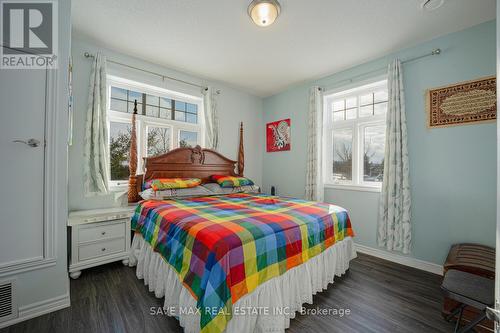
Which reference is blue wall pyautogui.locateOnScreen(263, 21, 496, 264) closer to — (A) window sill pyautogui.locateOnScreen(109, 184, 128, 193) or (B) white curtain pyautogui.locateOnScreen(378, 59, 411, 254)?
(B) white curtain pyautogui.locateOnScreen(378, 59, 411, 254)

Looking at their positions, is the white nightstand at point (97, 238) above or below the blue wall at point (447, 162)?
below

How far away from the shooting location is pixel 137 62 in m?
3.09

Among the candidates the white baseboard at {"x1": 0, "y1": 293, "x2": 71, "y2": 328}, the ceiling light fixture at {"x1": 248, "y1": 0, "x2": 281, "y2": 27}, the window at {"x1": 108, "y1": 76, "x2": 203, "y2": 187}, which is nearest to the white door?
the white baseboard at {"x1": 0, "y1": 293, "x2": 71, "y2": 328}

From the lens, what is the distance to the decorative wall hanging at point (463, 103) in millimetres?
2154

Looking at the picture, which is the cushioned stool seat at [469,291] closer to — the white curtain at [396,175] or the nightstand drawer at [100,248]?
the white curtain at [396,175]

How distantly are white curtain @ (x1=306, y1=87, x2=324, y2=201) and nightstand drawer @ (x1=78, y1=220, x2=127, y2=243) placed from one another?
9.06 ft

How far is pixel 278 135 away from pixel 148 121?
2434mm

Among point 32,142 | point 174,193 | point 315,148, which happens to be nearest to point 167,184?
point 174,193

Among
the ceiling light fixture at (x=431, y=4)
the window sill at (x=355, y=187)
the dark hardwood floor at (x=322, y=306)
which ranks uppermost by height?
the ceiling light fixture at (x=431, y=4)

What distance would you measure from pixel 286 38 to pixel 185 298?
2834mm

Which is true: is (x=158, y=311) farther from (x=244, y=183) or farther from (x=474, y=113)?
(x=474, y=113)

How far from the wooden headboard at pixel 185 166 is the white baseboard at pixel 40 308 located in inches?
51.2

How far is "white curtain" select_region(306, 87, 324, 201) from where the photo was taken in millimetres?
3512

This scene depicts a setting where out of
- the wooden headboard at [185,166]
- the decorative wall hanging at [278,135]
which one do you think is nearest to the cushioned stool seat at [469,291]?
the decorative wall hanging at [278,135]
